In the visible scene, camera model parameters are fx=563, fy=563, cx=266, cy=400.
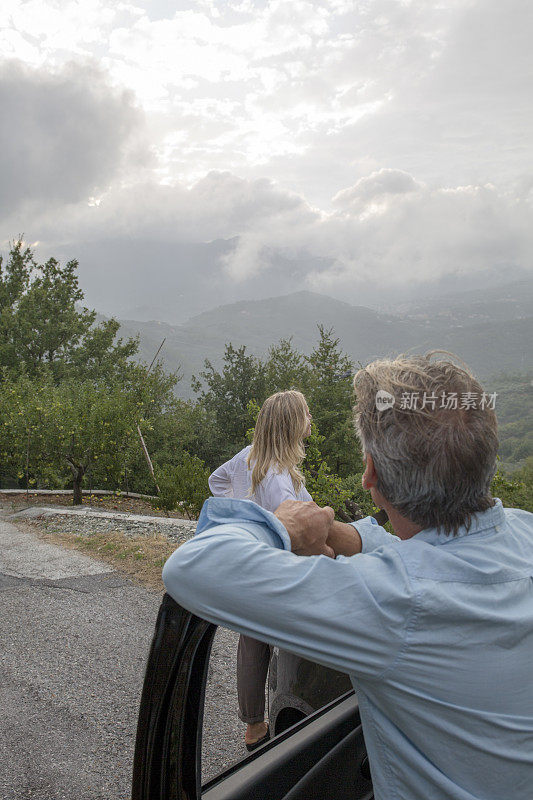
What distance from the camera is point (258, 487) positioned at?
142 inches

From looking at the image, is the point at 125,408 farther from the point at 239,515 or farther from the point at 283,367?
the point at 283,367

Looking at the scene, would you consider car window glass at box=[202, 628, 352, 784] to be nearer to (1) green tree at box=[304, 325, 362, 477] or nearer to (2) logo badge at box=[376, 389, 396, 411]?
(2) logo badge at box=[376, 389, 396, 411]

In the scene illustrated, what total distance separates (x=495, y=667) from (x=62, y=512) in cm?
1263

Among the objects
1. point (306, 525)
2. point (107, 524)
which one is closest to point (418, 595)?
point (306, 525)

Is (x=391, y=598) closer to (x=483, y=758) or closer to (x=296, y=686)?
(x=483, y=758)

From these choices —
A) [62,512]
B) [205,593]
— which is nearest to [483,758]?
[205,593]

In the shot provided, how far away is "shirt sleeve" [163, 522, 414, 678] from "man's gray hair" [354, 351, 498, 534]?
0.19 meters

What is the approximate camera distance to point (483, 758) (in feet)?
3.41

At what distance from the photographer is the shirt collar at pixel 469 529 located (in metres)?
1.13

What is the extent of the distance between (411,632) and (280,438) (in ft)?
8.77

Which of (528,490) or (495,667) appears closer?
(495,667)

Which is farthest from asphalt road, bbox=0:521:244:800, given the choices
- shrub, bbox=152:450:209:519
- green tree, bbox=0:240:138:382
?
green tree, bbox=0:240:138:382

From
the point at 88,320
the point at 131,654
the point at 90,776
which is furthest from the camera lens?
the point at 88,320

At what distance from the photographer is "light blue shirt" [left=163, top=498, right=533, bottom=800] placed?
974 millimetres
